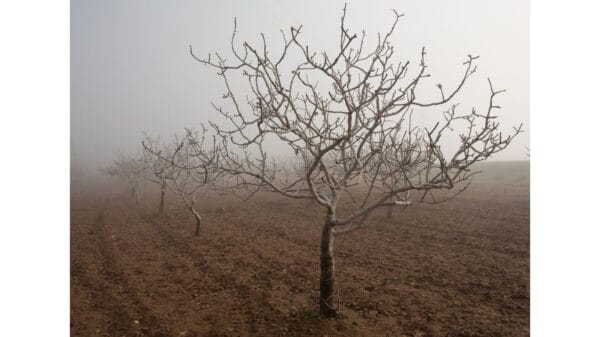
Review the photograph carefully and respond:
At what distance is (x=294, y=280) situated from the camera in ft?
20.0

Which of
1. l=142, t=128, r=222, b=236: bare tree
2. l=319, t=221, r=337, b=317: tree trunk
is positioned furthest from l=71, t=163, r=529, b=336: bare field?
l=142, t=128, r=222, b=236: bare tree

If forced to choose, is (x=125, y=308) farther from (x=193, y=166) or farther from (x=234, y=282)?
(x=193, y=166)

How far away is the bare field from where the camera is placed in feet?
14.5

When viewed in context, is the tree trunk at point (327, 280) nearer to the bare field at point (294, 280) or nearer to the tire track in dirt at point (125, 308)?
the bare field at point (294, 280)

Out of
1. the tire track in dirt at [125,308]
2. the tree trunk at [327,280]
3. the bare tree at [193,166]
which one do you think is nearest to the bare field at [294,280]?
the tire track in dirt at [125,308]

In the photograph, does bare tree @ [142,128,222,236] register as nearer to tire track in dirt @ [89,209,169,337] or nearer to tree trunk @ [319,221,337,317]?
tree trunk @ [319,221,337,317]

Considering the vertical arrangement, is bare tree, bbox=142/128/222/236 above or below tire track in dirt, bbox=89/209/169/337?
above

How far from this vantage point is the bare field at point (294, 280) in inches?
174

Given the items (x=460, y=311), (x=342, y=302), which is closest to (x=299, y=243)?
(x=342, y=302)

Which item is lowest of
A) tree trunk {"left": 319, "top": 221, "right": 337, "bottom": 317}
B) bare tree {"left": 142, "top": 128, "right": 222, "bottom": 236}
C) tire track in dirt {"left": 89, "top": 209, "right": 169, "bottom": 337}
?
tire track in dirt {"left": 89, "top": 209, "right": 169, "bottom": 337}

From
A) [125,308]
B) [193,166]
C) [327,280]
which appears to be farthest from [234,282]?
[193,166]

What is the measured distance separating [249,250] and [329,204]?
503 centimetres

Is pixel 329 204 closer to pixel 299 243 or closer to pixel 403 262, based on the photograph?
pixel 403 262

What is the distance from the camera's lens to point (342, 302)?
5.05m
